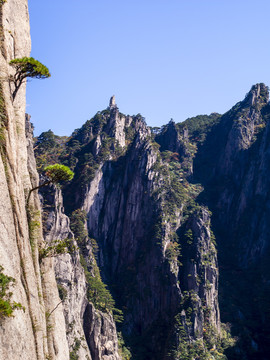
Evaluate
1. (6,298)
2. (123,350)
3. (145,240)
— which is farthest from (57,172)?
(145,240)

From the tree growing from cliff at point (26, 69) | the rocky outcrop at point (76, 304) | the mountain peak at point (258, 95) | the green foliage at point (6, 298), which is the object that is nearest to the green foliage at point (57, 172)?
the tree growing from cliff at point (26, 69)

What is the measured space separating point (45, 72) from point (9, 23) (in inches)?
147

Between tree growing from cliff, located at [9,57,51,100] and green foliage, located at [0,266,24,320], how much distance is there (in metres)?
10.4

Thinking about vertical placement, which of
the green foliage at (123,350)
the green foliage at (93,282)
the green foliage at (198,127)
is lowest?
the green foliage at (123,350)

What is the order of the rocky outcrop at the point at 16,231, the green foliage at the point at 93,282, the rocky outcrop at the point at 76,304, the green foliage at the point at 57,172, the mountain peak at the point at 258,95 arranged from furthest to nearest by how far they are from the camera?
the mountain peak at the point at 258,95
the green foliage at the point at 93,282
the rocky outcrop at the point at 76,304
the green foliage at the point at 57,172
the rocky outcrop at the point at 16,231

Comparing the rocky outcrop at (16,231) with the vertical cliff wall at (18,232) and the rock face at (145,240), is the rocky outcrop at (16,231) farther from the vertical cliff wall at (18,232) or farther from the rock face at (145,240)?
the rock face at (145,240)

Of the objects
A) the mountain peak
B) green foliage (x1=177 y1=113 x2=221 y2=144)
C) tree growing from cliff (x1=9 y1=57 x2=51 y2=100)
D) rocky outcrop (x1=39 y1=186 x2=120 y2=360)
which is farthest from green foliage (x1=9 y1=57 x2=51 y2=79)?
the mountain peak

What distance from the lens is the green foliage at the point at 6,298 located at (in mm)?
13741

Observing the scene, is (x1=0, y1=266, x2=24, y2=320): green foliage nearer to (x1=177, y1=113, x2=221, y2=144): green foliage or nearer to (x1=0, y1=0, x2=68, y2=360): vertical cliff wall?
(x1=0, y1=0, x2=68, y2=360): vertical cliff wall

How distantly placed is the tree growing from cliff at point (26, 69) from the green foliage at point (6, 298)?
10437 millimetres

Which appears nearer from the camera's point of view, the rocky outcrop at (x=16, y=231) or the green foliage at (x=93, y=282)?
the rocky outcrop at (x=16, y=231)

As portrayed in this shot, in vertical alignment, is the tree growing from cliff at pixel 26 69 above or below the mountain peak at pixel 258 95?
below

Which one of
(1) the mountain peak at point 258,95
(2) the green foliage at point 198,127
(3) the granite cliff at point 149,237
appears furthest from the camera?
(2) the green foliage at point 198,127

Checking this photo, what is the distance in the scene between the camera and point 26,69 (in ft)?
65.2
